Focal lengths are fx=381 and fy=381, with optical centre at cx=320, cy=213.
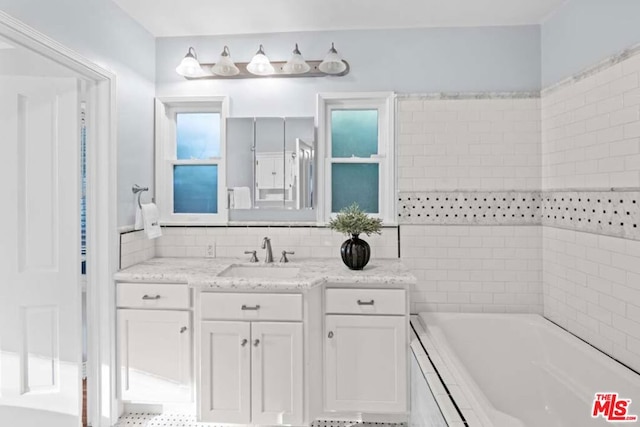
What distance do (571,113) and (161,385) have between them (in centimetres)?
296

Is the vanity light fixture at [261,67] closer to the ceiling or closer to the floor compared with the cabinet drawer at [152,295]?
closer to the ceiling

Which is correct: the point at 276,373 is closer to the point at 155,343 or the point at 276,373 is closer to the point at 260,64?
the point at 155,343

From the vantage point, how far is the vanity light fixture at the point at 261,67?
261cm

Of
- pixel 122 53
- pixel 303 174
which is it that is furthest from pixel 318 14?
pixel 122 53

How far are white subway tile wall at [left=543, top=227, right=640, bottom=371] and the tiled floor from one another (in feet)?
3.99

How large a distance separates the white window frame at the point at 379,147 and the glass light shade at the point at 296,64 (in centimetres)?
22

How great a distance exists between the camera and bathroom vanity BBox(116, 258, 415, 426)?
6.87 feet

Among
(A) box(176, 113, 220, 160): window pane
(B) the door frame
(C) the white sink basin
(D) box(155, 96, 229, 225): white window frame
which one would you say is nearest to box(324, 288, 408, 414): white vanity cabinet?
(C) the white sink basin

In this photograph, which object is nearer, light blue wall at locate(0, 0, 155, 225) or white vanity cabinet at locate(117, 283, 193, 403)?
light blue wall at locate(0, 0, 155, 225)

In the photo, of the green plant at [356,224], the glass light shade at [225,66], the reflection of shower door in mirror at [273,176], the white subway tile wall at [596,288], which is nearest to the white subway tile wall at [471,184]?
the white subway tile wall at [596,288]

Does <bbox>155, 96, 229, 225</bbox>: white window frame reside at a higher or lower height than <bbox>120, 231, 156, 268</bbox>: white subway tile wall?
higher

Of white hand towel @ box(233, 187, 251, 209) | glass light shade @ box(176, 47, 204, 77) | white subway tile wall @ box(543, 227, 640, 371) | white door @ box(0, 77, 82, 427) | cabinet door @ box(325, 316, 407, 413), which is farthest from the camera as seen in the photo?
white hand towel @ box(233, 187, 251, 209)

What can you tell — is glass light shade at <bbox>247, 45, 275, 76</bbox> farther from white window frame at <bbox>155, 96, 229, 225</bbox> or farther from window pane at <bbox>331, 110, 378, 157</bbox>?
window pane at <bbox>331, 110, 378, 157</bbox>

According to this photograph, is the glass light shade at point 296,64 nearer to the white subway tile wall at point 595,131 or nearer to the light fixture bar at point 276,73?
the light fixture bar at point 276,73
